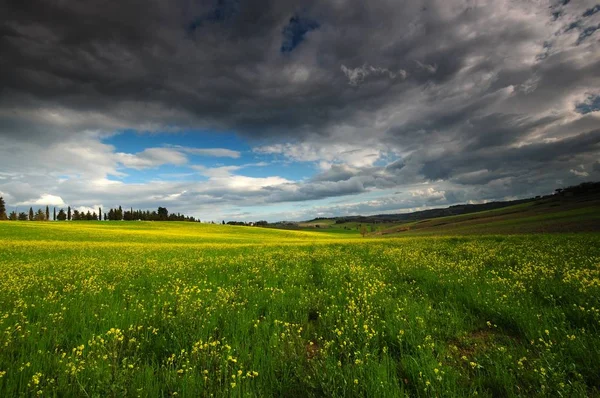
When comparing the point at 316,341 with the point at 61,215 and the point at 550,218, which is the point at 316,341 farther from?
the point at 61,215

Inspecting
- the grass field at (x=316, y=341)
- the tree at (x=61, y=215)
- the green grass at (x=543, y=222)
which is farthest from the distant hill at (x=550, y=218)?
the tree at (x=61, y=215)

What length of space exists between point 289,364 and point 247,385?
0.94 meters

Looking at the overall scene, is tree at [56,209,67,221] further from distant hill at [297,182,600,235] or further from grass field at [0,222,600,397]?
grass field at [0,222,600,397]

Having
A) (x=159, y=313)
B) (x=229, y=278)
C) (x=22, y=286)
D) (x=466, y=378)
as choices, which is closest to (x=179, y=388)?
(x=159, y=313)

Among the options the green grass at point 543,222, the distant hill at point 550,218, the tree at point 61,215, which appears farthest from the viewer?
the tree at point 61,215

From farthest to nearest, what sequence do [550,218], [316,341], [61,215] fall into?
1. [61,215]
2. [550,218]
3. [316,341]

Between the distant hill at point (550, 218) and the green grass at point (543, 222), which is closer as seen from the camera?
the green grass at point (543, 222)

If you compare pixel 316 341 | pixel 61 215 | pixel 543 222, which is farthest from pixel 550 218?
pixel 61 215

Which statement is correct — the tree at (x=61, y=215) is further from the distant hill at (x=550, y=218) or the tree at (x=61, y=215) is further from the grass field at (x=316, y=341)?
the grass field at (x=316, y=341)

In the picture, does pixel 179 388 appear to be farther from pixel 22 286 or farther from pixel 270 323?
pixel 22 286

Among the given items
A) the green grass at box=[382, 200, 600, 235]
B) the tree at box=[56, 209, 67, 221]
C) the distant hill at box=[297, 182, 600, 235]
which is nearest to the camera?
the green grass at box=[382, 200, 600, 235]

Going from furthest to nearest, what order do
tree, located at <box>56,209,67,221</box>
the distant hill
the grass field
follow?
tree, located at <box>56,209,67,221</box> → the distant hill → the grass field

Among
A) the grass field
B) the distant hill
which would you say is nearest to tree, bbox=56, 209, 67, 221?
the distant hill

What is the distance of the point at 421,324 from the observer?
18.7 feet
